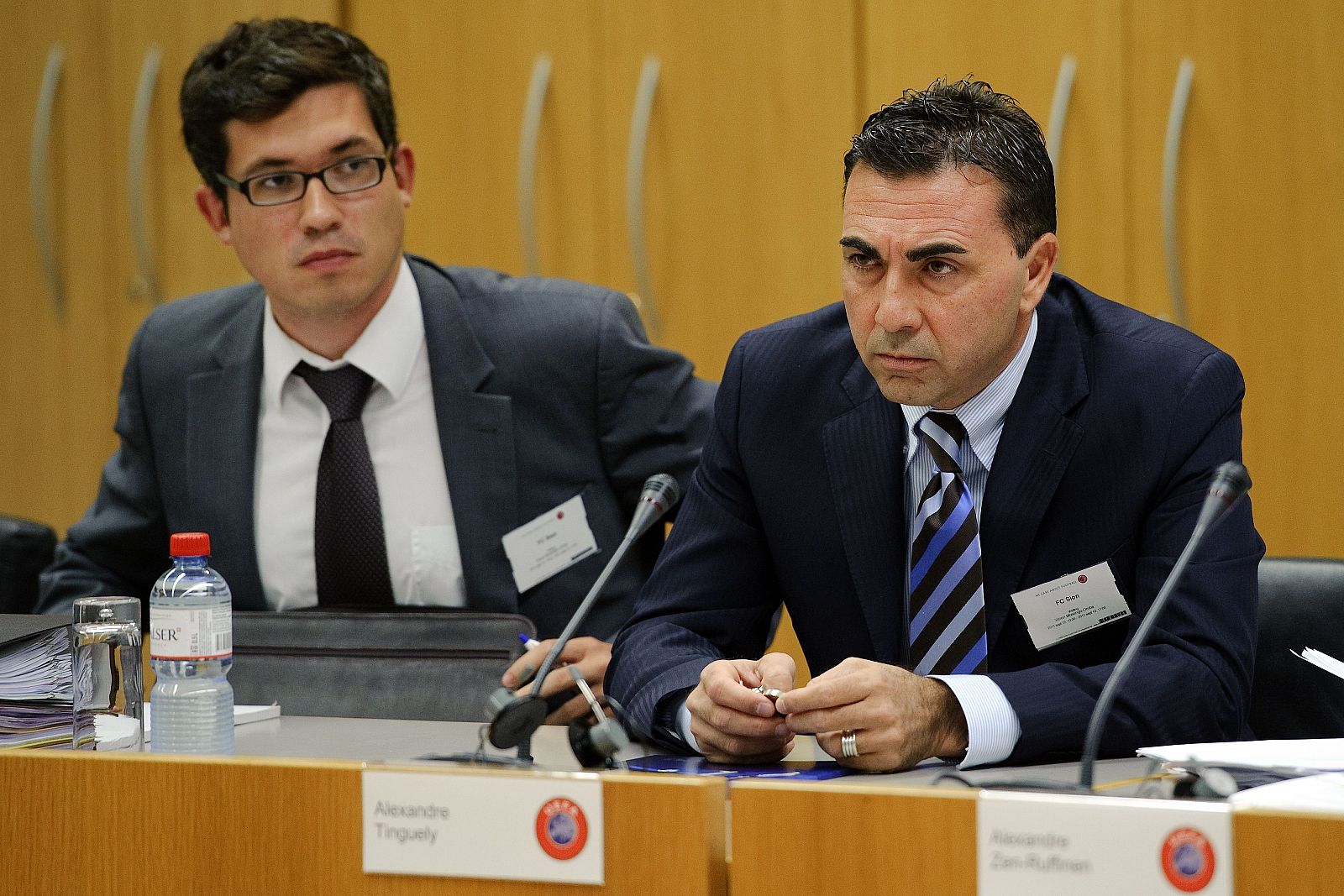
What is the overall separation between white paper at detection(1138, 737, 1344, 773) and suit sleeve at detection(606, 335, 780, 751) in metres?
0.58

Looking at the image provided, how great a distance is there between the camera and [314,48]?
2.42 m

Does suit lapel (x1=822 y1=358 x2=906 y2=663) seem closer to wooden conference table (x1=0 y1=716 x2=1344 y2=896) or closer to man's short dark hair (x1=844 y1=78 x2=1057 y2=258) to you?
man's short dark hair (x1=844 y1=78 x2=1057 y2=258)

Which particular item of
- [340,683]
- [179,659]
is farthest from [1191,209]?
[179,659]

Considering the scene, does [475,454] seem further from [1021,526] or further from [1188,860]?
[1188,860]

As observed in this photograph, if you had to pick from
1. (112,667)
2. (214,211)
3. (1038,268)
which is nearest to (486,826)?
(112,667)

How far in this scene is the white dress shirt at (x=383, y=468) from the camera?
2.39 m

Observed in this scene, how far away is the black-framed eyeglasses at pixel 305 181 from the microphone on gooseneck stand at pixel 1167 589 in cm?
148

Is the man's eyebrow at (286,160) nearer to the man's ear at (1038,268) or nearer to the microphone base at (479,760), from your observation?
the man's ear at (1038,268)

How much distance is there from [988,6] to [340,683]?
79.0 inches

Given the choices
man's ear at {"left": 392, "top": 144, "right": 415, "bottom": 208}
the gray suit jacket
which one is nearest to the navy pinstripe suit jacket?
the gray suit jacket

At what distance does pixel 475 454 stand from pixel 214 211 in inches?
24.1

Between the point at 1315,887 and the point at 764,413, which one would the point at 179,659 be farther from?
the point at 1315,887

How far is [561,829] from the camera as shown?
1.14 m

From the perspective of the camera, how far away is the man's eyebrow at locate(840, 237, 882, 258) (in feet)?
5.78
